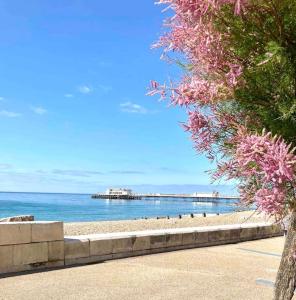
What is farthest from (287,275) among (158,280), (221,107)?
(158,280)

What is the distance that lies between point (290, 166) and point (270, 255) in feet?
31.3

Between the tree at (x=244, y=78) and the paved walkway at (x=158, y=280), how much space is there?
13.2 ft

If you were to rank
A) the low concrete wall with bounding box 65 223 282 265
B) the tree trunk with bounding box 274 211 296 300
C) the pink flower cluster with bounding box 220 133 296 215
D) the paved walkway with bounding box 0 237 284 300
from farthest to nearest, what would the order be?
the low concrete wall with bounding box 65 223 282 265 → the paved walkway with bounding box 0 237 284 300 → the tree trunk with bounding box 274 211 296 300 → the pink flower cluster with bounding box 220 133 296 215

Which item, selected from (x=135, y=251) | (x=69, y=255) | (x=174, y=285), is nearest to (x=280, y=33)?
(x=174, y=285)

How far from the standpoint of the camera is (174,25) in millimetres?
3527

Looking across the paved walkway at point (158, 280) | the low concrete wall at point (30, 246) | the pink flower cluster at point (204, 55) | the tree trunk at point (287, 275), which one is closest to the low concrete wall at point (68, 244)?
the low concrete wall at point (30, 246)

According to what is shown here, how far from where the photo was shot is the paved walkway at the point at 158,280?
23.5 feet

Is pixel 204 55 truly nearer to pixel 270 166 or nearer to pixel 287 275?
pixel 270 166

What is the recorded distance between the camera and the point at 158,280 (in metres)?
8.13

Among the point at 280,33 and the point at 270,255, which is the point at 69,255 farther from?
the point at 280,33

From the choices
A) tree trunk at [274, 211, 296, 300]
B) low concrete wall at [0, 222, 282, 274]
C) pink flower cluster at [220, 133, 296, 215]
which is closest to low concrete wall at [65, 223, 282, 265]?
low concrete wall at [0, 222, 282, 274]

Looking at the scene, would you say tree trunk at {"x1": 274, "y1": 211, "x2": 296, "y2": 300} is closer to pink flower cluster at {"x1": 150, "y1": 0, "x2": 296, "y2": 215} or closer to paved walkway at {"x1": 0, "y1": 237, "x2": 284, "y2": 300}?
pink flower cluster at {"x1": 150, "y1": 0, "x2": 296, "y2": 215}

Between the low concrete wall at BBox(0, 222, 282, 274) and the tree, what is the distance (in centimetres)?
571

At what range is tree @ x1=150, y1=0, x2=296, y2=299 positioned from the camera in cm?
294
